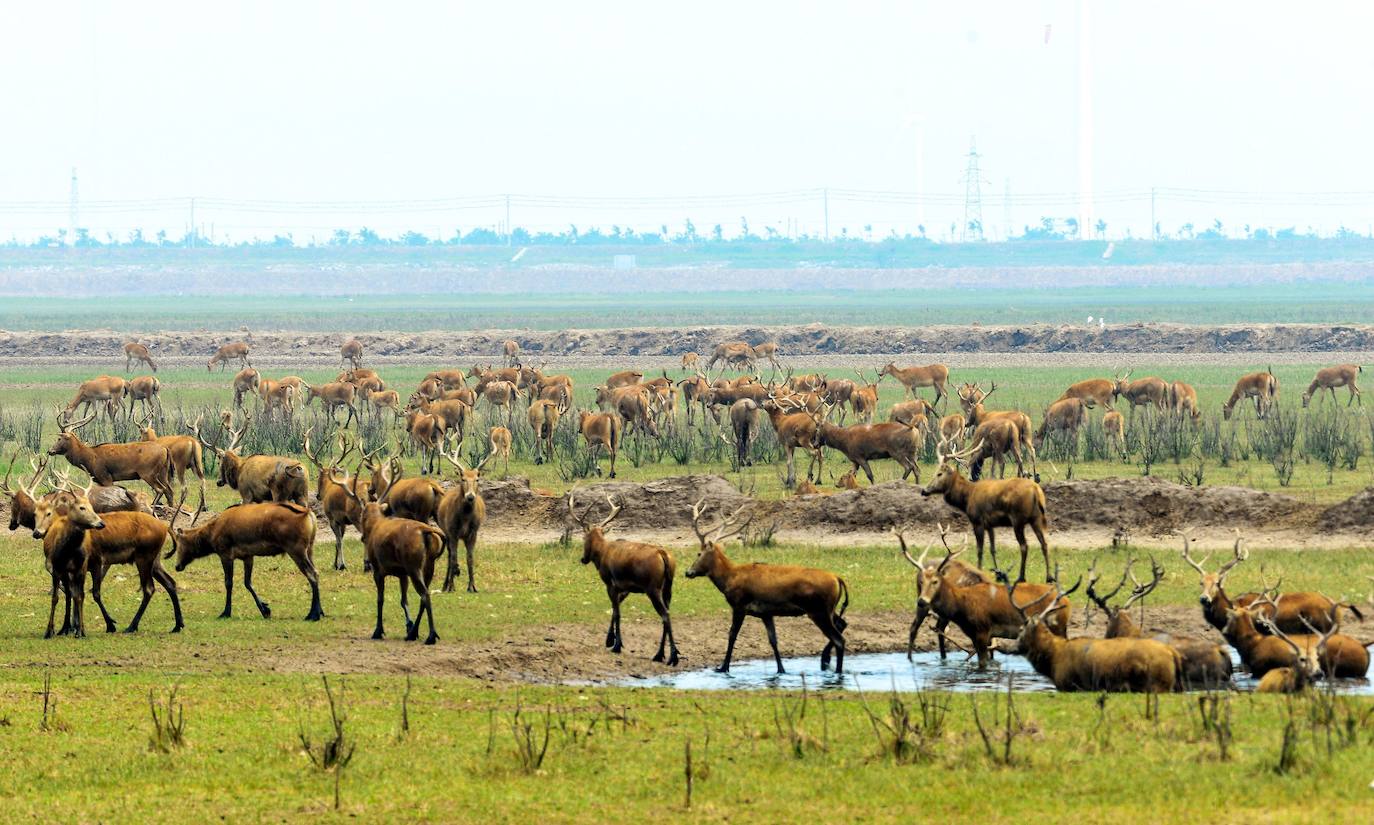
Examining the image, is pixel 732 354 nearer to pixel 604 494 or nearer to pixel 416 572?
pixel 604 494

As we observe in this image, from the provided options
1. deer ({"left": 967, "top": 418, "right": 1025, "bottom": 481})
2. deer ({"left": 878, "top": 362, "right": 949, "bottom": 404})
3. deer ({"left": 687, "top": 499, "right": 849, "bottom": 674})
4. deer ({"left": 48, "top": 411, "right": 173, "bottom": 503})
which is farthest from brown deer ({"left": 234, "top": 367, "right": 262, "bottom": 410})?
deer ({"left": 687, "top": 499, "right": 849, "bottom": 674})

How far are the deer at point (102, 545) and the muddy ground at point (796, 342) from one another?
6088 centimetres

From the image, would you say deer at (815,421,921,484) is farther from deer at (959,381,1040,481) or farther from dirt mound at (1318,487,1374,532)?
dirt mound at (1318,487,1374,532)

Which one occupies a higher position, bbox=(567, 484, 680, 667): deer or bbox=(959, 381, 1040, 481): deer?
bbox=(959, 381, 1040, 481): deer

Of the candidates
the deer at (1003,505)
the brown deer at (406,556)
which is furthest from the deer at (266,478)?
the deer at (1003,505)

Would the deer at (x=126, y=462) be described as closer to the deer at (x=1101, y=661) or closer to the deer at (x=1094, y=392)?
the deer at (x=1101, y=661)

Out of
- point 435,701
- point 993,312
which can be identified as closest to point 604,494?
point 435,701

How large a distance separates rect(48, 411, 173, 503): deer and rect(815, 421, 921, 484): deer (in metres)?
10.7

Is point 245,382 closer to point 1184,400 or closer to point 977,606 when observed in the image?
point 1184,400

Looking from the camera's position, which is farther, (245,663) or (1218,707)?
(245,663)

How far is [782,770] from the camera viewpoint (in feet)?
41.7

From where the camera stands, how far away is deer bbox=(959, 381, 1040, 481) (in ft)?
103

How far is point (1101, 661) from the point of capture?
15148 mm

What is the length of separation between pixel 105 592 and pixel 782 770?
1164 cm
